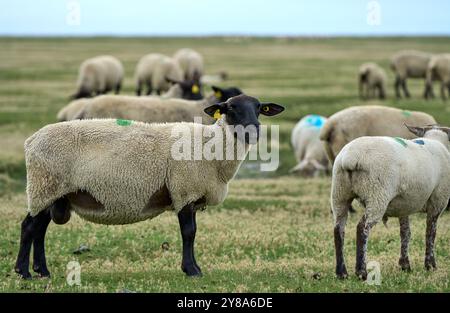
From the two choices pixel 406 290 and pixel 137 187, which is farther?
pixel 137 187

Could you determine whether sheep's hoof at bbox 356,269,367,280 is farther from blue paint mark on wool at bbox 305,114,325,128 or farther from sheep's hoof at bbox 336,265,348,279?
blue paint mark on wool at bbox 305,114,325,128

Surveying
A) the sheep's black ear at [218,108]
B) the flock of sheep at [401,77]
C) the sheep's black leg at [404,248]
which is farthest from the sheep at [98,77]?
the sheep's black leg at [404,248]

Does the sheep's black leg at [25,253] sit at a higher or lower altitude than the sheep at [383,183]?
lower

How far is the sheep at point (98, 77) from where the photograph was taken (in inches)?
1323

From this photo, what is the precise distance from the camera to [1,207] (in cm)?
1514

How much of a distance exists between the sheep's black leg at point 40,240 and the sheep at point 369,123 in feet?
22.7

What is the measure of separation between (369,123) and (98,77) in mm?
21701

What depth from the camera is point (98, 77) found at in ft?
113

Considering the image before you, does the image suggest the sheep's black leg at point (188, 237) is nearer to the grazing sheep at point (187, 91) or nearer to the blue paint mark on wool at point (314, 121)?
the blue paint mark on wool at point (314, 121)

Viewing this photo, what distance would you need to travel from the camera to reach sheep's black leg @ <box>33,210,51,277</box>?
950 cm

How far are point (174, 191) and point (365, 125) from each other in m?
6.20
